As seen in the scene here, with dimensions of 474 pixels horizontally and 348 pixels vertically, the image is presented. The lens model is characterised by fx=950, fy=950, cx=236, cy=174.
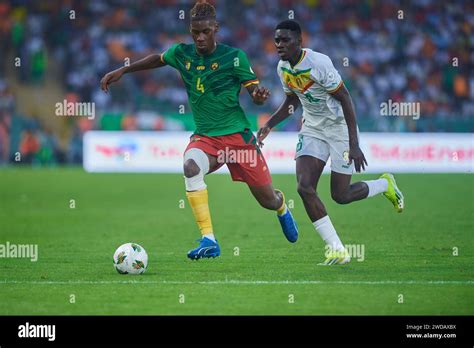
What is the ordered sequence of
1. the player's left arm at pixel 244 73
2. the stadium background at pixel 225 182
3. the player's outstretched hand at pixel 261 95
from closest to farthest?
1. the stadium background at pixel 225 182
2. the player's outstretched hand at pixel 261 95
3. the player's left arm at pixel 244 73

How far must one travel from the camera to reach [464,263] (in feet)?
34.8

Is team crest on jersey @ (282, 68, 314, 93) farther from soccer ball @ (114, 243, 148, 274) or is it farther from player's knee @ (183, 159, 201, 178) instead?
soccer ball @ (114, 243, 148, 274)

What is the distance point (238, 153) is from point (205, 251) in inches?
45.9

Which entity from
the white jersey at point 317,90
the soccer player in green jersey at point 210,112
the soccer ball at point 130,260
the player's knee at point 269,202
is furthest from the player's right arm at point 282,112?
the soccer ball at point 130,260

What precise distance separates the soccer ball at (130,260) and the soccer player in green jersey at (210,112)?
601 millimetres

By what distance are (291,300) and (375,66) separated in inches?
998

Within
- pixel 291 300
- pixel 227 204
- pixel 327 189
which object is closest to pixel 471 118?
pixel 327 189

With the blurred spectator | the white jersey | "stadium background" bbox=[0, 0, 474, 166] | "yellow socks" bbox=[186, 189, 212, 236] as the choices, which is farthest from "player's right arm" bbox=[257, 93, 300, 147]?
the blurred spectator

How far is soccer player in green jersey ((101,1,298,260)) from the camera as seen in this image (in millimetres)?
10172

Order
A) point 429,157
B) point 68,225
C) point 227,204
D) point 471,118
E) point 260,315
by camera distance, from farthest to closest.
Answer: point 471,118, point 429,157, point 227,204, point 68,225, point 260,315

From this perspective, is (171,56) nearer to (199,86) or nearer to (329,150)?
Result: (199,86)

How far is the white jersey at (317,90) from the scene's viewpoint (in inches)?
396

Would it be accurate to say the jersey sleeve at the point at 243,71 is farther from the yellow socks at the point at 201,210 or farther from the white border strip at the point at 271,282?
the white border strip at the point at 271,282

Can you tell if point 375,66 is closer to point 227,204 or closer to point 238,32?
point 238,32
